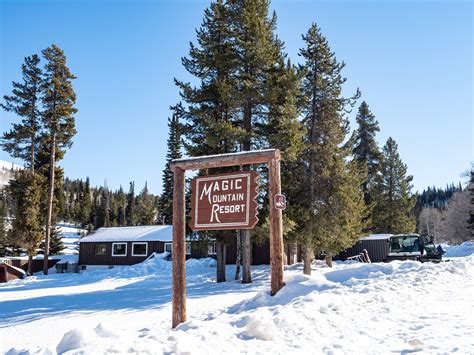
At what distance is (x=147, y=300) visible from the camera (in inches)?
568

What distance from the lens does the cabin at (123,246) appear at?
37188mm

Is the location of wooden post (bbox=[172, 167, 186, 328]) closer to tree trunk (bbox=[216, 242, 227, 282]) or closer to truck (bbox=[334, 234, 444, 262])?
tree trunk (bbox=[216, 242, 227, 282])

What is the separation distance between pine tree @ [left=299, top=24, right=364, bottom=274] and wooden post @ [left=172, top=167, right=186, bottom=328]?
39.2 feet

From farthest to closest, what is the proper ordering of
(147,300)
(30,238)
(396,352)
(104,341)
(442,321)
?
(30,238) → (147,300) → (442,321) → (104,341) → (396,352)

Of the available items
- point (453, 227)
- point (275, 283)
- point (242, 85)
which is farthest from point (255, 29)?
point (453, 227)

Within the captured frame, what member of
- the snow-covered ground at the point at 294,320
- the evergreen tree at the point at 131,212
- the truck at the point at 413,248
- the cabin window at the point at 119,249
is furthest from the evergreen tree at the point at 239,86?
the evergreen tree at the point at 131,212

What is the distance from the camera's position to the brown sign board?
7.72 m

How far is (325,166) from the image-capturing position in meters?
20.8

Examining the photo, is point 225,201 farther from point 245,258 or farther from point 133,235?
point 133,235

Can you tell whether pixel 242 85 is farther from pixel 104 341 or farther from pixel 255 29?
pixel 104 341

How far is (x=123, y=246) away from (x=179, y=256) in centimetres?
3214

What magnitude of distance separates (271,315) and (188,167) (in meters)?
3.59

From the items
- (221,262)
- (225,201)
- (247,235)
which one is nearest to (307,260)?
(247,235)

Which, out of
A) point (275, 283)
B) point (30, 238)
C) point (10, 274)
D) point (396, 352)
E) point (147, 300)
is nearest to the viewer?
point (396, 352)
